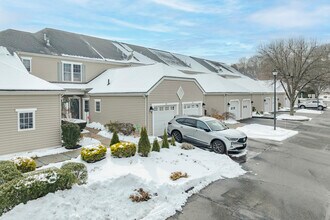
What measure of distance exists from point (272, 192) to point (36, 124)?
1150 cm

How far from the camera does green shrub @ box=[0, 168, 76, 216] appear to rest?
585 centimetres

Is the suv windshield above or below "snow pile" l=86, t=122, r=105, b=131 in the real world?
above

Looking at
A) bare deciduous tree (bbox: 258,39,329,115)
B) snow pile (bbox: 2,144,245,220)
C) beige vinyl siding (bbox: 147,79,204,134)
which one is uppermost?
bare deciduous tree (bbox: 258,39,329,115)

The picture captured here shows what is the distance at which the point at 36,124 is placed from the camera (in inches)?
504

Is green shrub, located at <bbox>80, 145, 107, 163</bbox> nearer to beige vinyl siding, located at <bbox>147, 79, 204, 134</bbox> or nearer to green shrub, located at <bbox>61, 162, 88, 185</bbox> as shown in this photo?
green shrub, located at <bbox>61, 162, 88, 185</bbox>

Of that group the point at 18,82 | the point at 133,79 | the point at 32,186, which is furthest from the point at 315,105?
A: the point at 32,186

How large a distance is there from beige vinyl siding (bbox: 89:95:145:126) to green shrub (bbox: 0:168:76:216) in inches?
395

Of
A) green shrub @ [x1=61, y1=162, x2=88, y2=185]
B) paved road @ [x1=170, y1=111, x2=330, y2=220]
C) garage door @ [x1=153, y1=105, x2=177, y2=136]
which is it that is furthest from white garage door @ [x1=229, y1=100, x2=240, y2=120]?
green shrub @ [x1=61, y1=162, x2=88, y2=185]

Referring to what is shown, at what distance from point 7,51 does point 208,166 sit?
667 inches

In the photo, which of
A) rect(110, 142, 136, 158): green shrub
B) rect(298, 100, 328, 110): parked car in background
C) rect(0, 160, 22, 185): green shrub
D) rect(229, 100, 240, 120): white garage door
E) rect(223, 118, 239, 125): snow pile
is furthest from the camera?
rect(298, 100, 328, 110): parked car in background

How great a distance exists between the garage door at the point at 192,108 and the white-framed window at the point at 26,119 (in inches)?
416

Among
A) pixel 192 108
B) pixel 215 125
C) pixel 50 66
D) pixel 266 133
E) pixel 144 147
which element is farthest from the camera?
pixel 50 66

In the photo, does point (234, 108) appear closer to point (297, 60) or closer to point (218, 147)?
point (297, 60)

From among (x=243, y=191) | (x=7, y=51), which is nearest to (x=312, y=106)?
(x=243, y=191)
